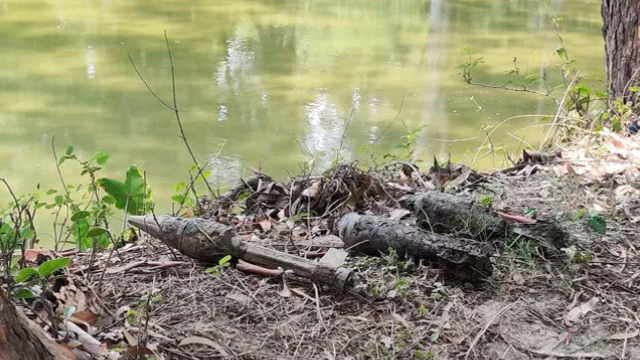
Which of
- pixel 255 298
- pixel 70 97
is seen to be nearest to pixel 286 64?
pixel 70 97

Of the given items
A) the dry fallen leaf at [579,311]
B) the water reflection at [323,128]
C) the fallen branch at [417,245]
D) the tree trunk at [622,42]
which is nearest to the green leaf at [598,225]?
the dry fallen leaf at [579,311]

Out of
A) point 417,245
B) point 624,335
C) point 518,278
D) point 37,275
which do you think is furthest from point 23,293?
point 624,335

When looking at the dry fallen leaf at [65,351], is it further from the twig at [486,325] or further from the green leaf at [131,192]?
the green leaf at [131,192]

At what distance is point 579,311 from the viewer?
5.22ft

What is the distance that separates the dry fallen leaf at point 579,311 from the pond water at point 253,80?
1.37 meters

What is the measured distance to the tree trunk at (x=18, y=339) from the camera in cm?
103

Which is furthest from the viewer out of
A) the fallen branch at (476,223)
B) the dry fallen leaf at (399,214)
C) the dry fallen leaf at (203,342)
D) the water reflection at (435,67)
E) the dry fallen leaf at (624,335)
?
the water reflection at (435,67)

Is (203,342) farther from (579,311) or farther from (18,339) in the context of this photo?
(579,311)

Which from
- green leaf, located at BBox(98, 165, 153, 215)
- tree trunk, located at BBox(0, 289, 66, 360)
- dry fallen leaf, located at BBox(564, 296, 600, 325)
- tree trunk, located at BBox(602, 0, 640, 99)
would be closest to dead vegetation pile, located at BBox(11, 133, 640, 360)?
dry fallen leaf, located at BBox(564, 296, 600, 325)

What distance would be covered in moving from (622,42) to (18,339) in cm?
303

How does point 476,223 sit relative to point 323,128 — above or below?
above

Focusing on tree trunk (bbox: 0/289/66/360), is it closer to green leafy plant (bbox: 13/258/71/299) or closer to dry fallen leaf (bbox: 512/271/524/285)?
green leafy plant (bbox: 13/258/71/299)

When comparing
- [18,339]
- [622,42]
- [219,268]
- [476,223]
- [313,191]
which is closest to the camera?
[18,339]

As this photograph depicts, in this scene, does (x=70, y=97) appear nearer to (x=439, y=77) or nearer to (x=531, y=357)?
(x=439, y=77)
